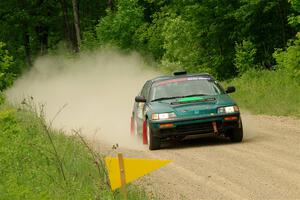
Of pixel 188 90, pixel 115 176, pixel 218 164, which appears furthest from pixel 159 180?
pixel 188 90

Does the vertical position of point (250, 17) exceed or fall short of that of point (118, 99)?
it exceeds it

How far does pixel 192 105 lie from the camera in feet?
49.0

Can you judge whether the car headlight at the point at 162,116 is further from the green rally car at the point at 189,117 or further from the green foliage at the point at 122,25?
the green foliage at the point at 122,25

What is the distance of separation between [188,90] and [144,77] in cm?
2294

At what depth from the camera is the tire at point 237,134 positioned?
14797 mm

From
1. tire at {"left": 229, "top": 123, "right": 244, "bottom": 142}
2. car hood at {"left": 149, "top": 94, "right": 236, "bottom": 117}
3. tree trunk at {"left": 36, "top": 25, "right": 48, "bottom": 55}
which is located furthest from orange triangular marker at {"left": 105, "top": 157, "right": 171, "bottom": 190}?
tree trunk at {"left": 36, "top": 25, "right": 48, "bottom": 55}

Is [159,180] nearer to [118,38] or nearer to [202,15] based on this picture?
[202,15]

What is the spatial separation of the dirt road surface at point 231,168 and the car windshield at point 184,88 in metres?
1.03

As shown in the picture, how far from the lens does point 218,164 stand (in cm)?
1194

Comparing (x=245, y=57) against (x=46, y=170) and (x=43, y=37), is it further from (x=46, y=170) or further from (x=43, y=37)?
(x=43, y=37)

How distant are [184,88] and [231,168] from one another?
4.80 m

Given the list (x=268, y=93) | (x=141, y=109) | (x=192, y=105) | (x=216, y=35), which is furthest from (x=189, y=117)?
(x=216, y=35)

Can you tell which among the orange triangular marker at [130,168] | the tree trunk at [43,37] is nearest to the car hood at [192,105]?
the orange triangular marker at [130,168]

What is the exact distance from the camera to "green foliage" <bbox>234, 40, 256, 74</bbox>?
30016 millimetres
